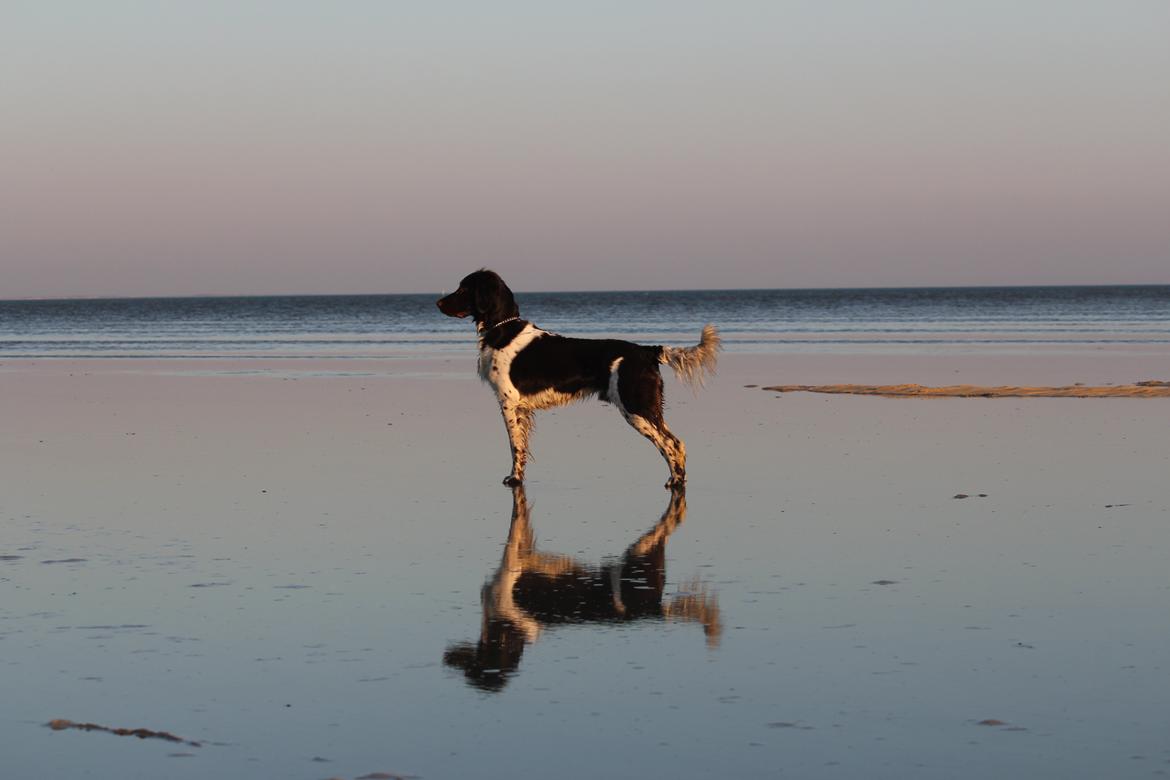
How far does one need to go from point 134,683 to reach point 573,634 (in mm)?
1763

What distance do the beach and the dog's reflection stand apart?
0.07 metres

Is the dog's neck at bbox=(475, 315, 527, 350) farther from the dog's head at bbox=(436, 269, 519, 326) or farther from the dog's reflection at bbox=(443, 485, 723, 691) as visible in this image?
the dog's reflection at bbox=(443, 485, 723, 691)

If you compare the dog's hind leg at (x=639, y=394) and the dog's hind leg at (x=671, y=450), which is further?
the dog's hind leg at (x=639, y=394)

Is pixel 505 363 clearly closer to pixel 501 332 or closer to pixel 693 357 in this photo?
pixel 501 332

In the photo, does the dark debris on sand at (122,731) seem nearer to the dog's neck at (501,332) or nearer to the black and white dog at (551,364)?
the black and white dog at (551,364)

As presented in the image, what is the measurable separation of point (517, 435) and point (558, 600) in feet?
15.7

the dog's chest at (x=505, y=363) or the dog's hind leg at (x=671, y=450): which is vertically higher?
the dog's chest at (x=505, y=363)

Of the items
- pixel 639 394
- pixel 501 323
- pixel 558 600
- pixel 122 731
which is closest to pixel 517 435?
pixel 639 394

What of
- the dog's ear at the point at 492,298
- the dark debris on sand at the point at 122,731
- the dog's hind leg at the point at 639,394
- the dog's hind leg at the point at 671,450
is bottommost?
the dark debris on sand at the point at 122,731

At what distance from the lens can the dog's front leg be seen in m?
11.2

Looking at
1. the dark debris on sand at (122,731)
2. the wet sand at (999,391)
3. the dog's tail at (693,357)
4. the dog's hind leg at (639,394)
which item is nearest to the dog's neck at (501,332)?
the dog's hind leg at (639,394)

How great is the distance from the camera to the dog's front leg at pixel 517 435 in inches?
442

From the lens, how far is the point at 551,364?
12047mm

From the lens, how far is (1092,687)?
525 cm
